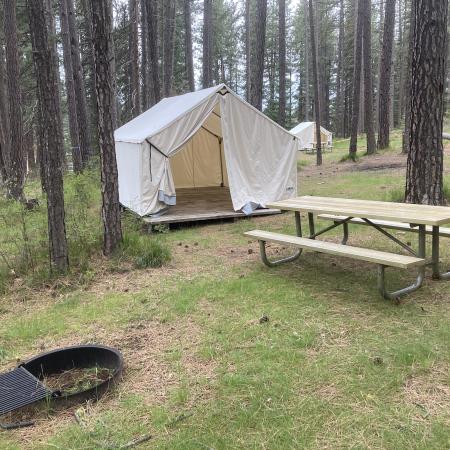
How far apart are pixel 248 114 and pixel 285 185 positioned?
1.45 m

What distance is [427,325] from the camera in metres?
3.20

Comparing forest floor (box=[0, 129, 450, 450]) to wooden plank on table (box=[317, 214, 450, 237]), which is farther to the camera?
wooden plank on table (box=[317, 214, 450, 237])

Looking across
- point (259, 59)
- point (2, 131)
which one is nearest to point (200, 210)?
point (259, 59)

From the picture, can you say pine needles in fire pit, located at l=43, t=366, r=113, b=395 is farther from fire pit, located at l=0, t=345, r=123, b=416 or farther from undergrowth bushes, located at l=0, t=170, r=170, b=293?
undergrowth bushes, located at l=0, t=170, r=170, b=293

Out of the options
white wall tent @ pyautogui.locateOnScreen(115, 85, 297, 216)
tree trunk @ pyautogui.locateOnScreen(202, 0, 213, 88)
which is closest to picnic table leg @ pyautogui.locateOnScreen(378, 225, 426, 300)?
white wall tent @ pyautogui.locateOnScreen(115, 85, 297, 216)

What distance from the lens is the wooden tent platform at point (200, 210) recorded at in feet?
24.3

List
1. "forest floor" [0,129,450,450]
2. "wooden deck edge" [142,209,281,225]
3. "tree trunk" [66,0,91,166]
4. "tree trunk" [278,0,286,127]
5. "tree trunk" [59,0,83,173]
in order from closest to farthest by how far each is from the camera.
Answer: "forest floor" [0,129,450,450], "wooden deck edge" [142,209,281,225], "tree trunk" [66,0,91,166], "tree trunk" [59,0,83,173], "tree trunk" [278,0,286,127]

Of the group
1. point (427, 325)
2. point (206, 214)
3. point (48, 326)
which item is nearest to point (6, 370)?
point (48, 326)

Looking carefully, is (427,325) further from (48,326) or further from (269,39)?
(269,39)

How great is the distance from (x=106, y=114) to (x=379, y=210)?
313 cm

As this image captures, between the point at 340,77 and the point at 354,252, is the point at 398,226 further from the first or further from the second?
the point at 340,77

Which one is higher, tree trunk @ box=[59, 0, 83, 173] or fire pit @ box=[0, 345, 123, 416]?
tree trunk @ box=[59, 0, 83, 173]

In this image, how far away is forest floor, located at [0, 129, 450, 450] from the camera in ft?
7.43

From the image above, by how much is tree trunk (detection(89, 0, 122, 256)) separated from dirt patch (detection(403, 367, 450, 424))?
372 cm
